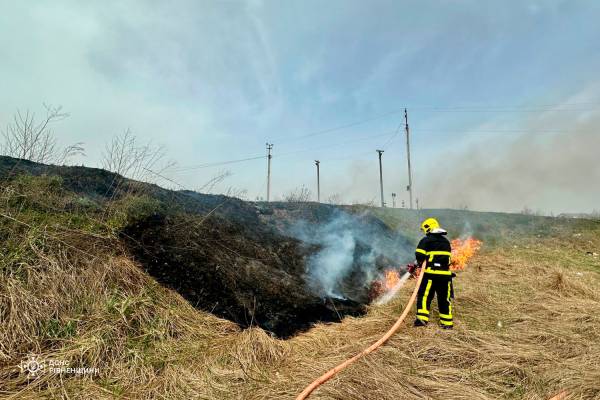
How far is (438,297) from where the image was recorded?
5.78 meters

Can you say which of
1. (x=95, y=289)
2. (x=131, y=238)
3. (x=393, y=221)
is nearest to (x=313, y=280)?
(x=131, y=238)

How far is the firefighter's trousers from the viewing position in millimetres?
5629

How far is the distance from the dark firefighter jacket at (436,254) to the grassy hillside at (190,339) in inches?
36.1

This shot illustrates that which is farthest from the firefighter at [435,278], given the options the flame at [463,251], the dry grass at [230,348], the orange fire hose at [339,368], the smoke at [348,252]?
the flame at [463,251]

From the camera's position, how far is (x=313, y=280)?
27.4 feet

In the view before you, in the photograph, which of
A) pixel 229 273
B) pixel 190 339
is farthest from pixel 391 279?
pixel 190 339

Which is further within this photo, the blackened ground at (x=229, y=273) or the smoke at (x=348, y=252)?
the smoke at (x=348, y=252)

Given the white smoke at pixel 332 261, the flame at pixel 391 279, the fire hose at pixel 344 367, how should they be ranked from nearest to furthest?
the fire hose at pixel 344 367 < the white smoke at pixel 332 261 < the flame at pixel 391 279

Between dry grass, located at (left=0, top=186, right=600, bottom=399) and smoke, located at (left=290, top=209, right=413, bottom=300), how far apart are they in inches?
98.4

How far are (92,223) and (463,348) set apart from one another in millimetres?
6065

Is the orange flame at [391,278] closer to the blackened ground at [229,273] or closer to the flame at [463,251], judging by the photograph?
the flame at [463,251]

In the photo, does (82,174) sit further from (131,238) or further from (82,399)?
(82,399)

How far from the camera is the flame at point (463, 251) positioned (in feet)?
35.7

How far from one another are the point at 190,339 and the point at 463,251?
10.1 metres
